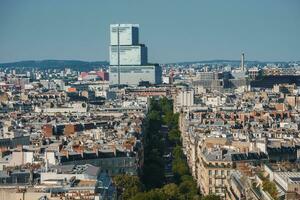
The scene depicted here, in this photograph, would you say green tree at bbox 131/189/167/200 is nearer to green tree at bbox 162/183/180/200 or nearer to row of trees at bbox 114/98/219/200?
row of trees at bbox 114/98/219/200

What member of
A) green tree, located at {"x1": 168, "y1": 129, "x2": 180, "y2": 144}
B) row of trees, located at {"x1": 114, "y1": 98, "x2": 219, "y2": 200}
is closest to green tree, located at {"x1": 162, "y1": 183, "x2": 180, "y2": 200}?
row of trees, located at {"x1": 114, "y1": 98, "x2": 219, "y2": 200}

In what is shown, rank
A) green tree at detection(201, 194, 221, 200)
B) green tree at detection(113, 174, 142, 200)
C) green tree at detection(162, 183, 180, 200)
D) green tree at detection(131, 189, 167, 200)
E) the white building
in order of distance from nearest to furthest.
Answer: green tree at detection(131, 189, 167, 200), green tree at detection(201, 194, 221, 200), green tree at detection(113, 174, 142, 200), green tree at detection(162, 183, 180, 200), the white building

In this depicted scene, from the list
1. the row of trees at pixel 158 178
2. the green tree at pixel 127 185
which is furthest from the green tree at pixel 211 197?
the green tree at pixel 127 185

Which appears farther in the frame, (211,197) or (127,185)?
(127,185)

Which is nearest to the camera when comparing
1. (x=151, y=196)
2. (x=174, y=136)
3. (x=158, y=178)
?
(x=151, y=196)

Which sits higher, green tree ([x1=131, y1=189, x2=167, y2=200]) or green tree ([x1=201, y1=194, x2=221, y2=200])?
green tree ([x1=131, y1=189, x2=167, y2=200])

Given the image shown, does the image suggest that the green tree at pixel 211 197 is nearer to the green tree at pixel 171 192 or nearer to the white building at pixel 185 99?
the green tree at pixel 171 192

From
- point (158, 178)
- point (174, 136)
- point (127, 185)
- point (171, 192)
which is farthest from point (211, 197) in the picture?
point (174, 136)

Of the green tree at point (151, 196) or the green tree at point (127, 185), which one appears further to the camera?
the green tree at point (127, 185)

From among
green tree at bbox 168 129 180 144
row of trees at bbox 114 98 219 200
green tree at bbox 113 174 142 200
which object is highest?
green tree at bbox 113 174 142 200

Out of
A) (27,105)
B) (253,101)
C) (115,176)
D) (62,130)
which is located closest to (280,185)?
(115,176)

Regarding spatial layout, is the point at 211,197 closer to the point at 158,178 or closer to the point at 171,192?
the point at 171,192

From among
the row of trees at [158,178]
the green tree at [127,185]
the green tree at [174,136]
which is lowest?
the green tree at [174,136]
